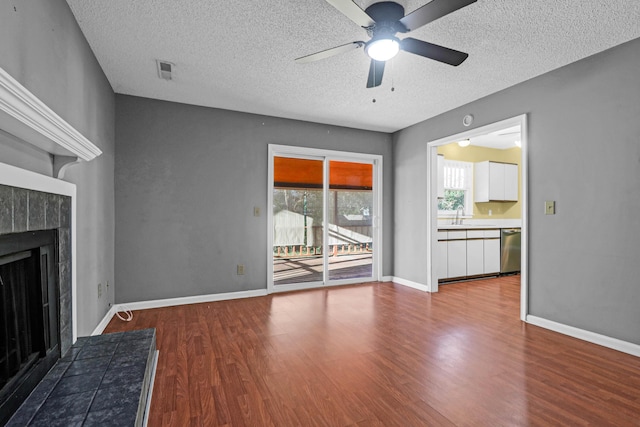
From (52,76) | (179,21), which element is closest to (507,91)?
(179,21)

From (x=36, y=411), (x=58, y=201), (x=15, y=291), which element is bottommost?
(x=36, y=411)

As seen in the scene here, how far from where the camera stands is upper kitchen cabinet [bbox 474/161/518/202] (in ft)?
19.9

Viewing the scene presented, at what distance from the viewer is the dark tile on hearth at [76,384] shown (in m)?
1.53

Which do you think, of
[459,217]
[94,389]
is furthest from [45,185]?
[459,217]

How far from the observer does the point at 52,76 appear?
73.8 inches

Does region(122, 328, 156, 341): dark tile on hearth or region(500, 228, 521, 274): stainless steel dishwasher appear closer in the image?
region(122, 328, 156, 341): dark tile on hearth

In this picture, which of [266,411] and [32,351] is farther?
[266,411]

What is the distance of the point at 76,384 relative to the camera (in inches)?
63.1

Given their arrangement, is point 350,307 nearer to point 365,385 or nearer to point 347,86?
point 365,385

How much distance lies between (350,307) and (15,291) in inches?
116

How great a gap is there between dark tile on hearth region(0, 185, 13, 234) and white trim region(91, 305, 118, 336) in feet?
5.80

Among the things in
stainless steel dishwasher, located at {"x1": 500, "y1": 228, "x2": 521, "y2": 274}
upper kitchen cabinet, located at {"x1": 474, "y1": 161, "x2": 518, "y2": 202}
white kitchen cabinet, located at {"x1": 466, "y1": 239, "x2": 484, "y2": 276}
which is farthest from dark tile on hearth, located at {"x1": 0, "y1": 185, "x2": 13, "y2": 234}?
upper kitchen cabinet, located at {"x1": 474, "y1": 161, "x2": 518, "y2": 202}

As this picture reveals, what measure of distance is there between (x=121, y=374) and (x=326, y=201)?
3.49 m

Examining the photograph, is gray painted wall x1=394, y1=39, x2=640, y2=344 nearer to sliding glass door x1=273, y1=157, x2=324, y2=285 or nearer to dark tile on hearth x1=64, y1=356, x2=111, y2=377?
sliding glass door x1=273, y1=157, x2=324, y2=285
